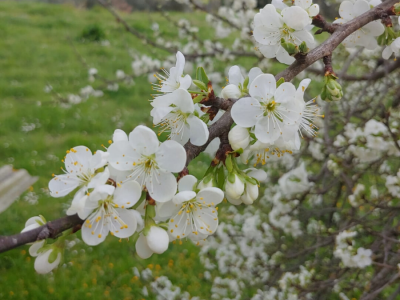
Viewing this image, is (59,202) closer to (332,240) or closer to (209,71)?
(209,71)

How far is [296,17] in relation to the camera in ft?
3.56

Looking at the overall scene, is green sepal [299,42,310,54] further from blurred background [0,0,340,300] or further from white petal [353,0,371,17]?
blurred background [0,0,340,300]

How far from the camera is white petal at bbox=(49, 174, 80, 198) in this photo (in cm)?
91

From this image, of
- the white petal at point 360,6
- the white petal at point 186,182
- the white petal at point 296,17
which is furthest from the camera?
the white petal at point 360,6

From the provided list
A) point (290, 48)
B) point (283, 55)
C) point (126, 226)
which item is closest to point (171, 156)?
point (126, 226)

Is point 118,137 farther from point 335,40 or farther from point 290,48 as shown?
point 335,40

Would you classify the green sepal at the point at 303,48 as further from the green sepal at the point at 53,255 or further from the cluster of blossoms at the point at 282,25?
the green sepal at the point at 53,255

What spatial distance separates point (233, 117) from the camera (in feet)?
2.88

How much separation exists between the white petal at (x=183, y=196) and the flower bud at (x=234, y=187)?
0.30ft

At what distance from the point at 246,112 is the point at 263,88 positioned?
0.27 feet

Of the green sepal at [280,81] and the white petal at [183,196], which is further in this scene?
the green sepal at [280,81]

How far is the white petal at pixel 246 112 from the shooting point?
2.90ft

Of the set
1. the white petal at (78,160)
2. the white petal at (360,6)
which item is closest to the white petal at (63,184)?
the white petal at (78,160)

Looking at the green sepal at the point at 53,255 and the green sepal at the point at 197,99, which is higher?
the green sepal at the point at 197,99
